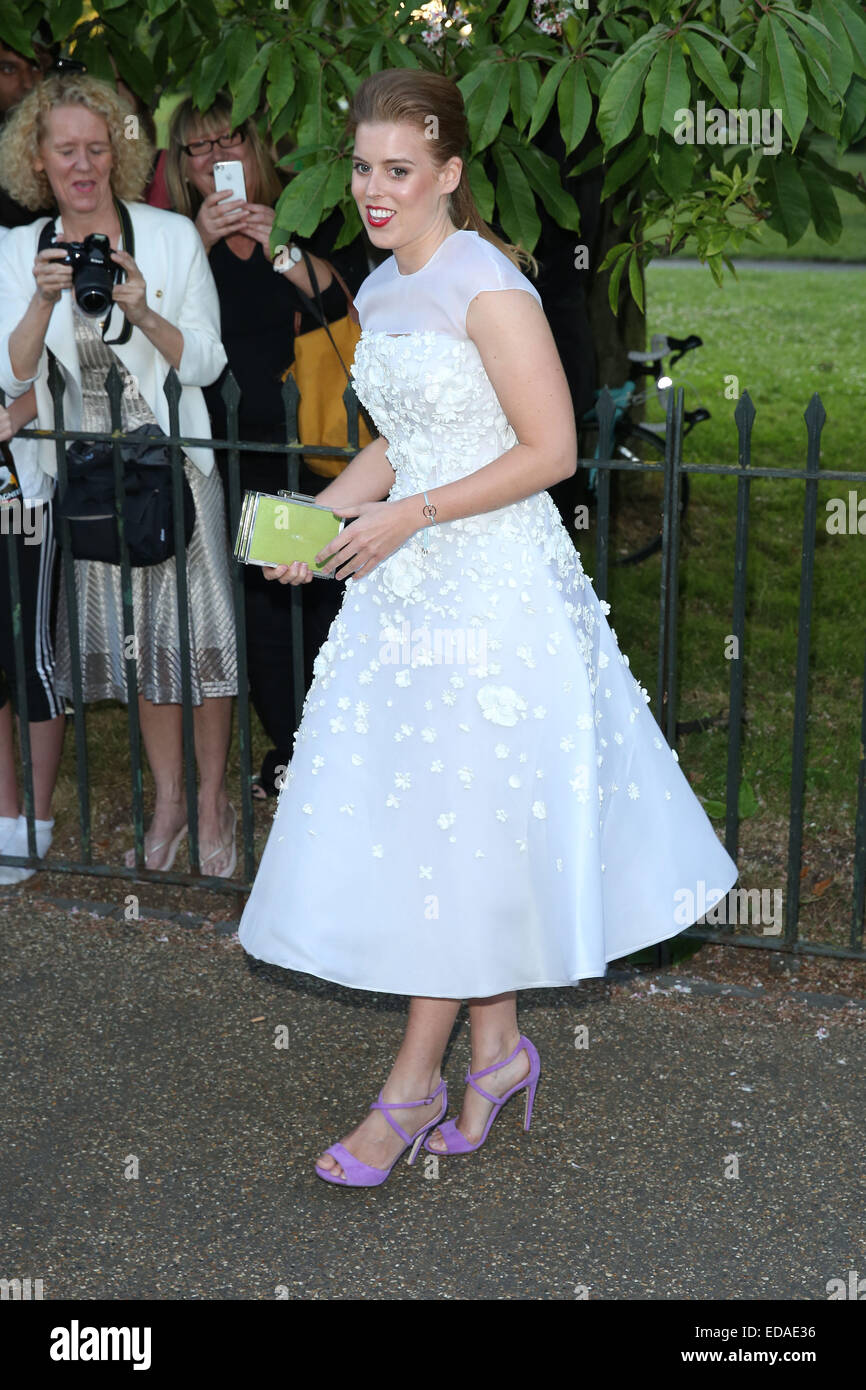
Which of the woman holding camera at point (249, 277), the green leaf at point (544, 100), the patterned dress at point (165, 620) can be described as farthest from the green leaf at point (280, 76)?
the patterned dress at point (165, 620)

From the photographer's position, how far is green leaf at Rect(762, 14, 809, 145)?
380 cm

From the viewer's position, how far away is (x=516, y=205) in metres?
4.39

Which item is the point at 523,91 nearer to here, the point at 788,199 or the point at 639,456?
the point at 788,199

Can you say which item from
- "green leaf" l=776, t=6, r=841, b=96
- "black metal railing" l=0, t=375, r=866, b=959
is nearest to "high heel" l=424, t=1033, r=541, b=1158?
"black metal railing" l=0, t=375, r=866, b=959

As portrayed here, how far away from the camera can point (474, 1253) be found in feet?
11.1

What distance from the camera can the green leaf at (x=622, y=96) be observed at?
3.82 m

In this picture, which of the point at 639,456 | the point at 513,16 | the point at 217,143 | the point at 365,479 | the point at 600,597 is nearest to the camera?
the point at 365,479

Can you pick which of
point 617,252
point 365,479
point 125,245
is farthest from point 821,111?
point 125,245

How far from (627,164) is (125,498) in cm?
173

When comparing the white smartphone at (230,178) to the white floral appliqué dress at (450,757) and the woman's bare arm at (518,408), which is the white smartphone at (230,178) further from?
the woman's bare arm at (518,408)

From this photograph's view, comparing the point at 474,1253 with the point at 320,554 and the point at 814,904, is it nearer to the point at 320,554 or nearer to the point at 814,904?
the point at 320,554

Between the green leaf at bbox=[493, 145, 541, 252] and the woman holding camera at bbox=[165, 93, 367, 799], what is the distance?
81 cm

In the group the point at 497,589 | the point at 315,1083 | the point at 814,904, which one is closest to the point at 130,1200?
the point at 315,1083

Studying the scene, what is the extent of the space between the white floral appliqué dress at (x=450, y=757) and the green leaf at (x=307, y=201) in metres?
0.82
